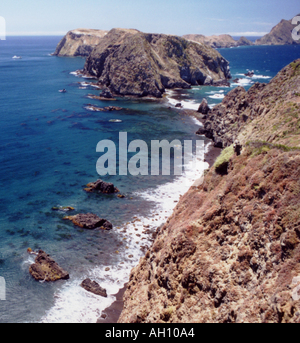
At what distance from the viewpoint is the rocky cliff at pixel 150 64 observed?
371ft

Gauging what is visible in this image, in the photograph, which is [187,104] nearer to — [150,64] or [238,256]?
[150,64]

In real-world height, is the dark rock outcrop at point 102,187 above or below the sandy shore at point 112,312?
above

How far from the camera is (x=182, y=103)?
10162 cm

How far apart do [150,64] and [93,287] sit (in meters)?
107

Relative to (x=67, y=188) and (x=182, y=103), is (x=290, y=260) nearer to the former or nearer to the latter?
(x=67, y=188)

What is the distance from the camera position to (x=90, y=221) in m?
37.0

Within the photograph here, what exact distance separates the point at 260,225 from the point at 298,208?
2014 millimetres

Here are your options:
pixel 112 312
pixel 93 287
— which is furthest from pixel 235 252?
pixel 93 287

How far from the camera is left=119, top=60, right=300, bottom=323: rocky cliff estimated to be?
37.1 ft

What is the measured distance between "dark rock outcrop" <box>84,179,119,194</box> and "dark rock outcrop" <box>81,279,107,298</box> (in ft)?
61.3

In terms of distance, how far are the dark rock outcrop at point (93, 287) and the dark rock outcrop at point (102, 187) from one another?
1868 cm

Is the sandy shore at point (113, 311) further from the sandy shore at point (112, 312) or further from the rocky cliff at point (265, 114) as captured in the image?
the rocky cliff at point (265, 114)

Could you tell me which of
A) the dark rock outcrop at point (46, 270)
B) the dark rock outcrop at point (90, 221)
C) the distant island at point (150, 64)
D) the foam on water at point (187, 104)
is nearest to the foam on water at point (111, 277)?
the dark rock outcrop at point (46, 270)
